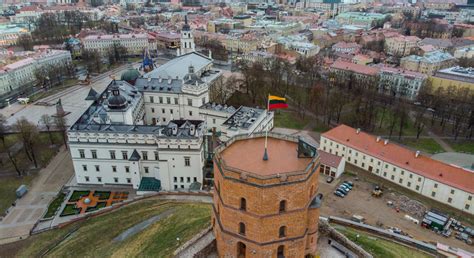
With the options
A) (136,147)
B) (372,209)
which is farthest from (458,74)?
(136,147)

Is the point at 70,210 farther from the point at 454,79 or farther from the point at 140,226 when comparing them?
the point at 454,79

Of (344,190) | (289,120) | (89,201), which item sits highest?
(344,190)

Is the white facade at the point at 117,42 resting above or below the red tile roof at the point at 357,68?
above

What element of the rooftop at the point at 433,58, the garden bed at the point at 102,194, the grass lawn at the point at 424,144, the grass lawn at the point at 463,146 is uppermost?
the rooftop at the point at 433,58

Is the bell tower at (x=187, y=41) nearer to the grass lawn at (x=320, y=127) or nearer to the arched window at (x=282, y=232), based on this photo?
the grass lawn at (x=320, y=127)

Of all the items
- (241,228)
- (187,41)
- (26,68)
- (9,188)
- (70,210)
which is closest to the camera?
(241,228)

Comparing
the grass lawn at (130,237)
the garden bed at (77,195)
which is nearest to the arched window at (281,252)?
the grass lawn at (130,237)

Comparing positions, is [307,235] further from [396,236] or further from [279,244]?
[396,236]
